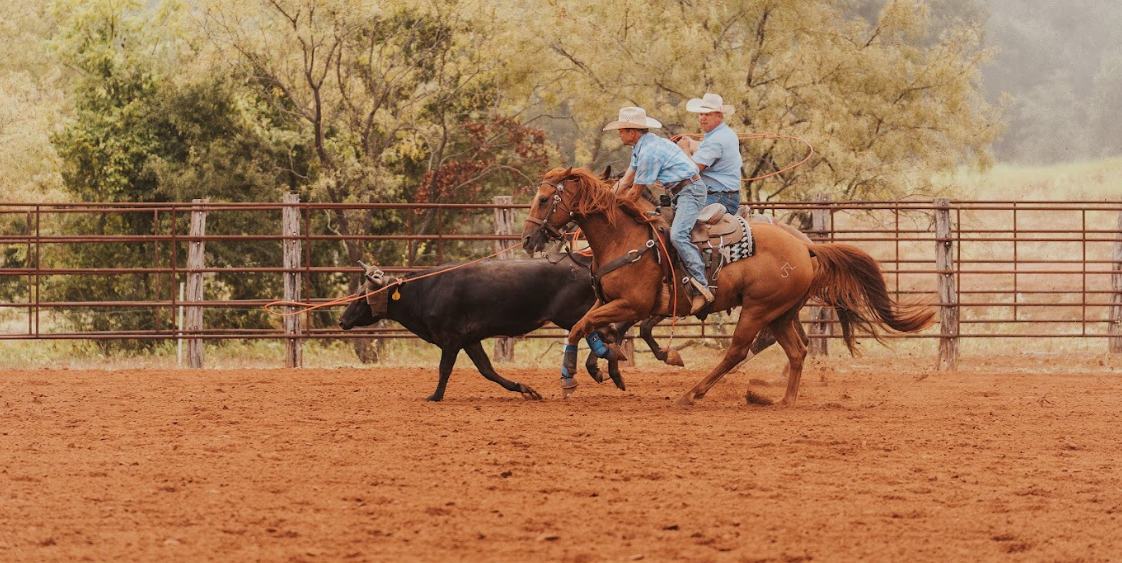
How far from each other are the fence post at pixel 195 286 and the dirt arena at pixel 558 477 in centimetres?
329

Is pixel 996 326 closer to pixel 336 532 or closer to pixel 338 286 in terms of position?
pixel 338 286

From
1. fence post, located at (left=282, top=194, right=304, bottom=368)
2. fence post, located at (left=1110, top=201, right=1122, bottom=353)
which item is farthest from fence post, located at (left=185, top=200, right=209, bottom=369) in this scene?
fence post, located at (left=1110, top=201, right=1122, bottom=353)

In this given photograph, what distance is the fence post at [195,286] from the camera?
13.8 meters

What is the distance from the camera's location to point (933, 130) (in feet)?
63.2

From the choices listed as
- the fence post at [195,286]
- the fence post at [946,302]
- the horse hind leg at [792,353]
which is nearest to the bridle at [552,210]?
the horse hind leg at [792,353]

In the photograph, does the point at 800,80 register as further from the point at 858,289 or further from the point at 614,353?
the point at 614,353

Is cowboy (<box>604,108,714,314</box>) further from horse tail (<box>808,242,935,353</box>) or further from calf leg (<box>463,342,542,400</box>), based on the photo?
calf leg (<box>463,342,542,400</box>)

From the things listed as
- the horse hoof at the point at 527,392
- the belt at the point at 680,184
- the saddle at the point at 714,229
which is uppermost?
the belt at the point at 680,184

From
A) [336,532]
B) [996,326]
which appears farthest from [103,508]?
[996,326]

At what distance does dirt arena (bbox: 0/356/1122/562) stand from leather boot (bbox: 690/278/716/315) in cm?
77

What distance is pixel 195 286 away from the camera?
14.0 metres

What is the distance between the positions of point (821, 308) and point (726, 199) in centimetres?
567

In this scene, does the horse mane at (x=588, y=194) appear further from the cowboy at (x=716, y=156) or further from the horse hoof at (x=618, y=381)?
the horse hoof at (x=618, y=381)

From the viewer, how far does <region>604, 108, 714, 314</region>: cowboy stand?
9.16m
